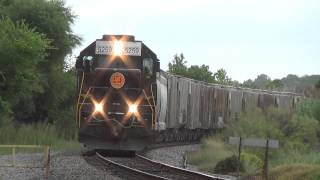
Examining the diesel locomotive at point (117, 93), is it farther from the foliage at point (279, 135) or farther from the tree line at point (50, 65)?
the tree line at point (50, 65)

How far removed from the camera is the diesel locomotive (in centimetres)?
1789

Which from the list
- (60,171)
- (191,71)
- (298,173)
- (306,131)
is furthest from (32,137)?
(191,71)

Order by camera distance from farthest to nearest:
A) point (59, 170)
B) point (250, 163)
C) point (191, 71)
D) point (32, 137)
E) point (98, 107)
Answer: point (191, 71) < point (32, 137) < point (250, 163) < point (98, 107) < point (59, 170)

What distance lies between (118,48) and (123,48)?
149mm

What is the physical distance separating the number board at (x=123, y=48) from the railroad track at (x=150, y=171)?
3189mm

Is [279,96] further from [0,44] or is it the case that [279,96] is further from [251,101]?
[0,44]

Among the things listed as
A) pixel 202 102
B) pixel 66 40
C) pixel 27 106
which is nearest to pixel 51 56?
pixel 66 40

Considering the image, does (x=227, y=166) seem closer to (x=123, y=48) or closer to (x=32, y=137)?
(x=123, y=48)

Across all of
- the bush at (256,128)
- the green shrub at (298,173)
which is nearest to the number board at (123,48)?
the green shrub at (298,173)

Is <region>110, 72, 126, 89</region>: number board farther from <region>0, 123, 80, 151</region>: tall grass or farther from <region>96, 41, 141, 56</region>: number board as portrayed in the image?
<region>0, 123, 80, 151</region>: tall grass

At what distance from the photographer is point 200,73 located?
9825 centimetres

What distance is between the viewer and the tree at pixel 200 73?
96938 millimetres

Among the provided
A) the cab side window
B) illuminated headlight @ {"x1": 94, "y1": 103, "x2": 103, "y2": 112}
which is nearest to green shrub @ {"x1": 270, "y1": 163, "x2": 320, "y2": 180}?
the cab side window

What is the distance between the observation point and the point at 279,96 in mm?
43406
